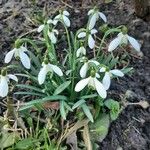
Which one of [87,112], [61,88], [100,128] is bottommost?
[100,128]

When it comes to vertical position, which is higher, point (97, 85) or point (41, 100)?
point (97, 85)

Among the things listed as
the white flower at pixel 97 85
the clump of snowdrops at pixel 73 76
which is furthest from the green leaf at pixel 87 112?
the white flower at pixel 97 85

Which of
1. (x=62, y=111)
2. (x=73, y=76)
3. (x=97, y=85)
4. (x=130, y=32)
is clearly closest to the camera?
(x=97, y=85)

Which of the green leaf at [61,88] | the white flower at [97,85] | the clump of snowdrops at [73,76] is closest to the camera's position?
the white flower at [97,85]

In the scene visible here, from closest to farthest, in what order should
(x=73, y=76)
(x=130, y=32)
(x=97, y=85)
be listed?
(x=97, y=85) < (x=73, y=76) < (x=130, y=32)

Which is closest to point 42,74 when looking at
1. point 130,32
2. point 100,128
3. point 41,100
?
point 41,100

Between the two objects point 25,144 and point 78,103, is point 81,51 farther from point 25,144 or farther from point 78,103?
point 25,144

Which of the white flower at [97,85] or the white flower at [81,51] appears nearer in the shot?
the white flower at [97,85]

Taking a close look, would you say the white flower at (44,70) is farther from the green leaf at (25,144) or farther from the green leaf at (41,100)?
the green leaf at (25,144)
